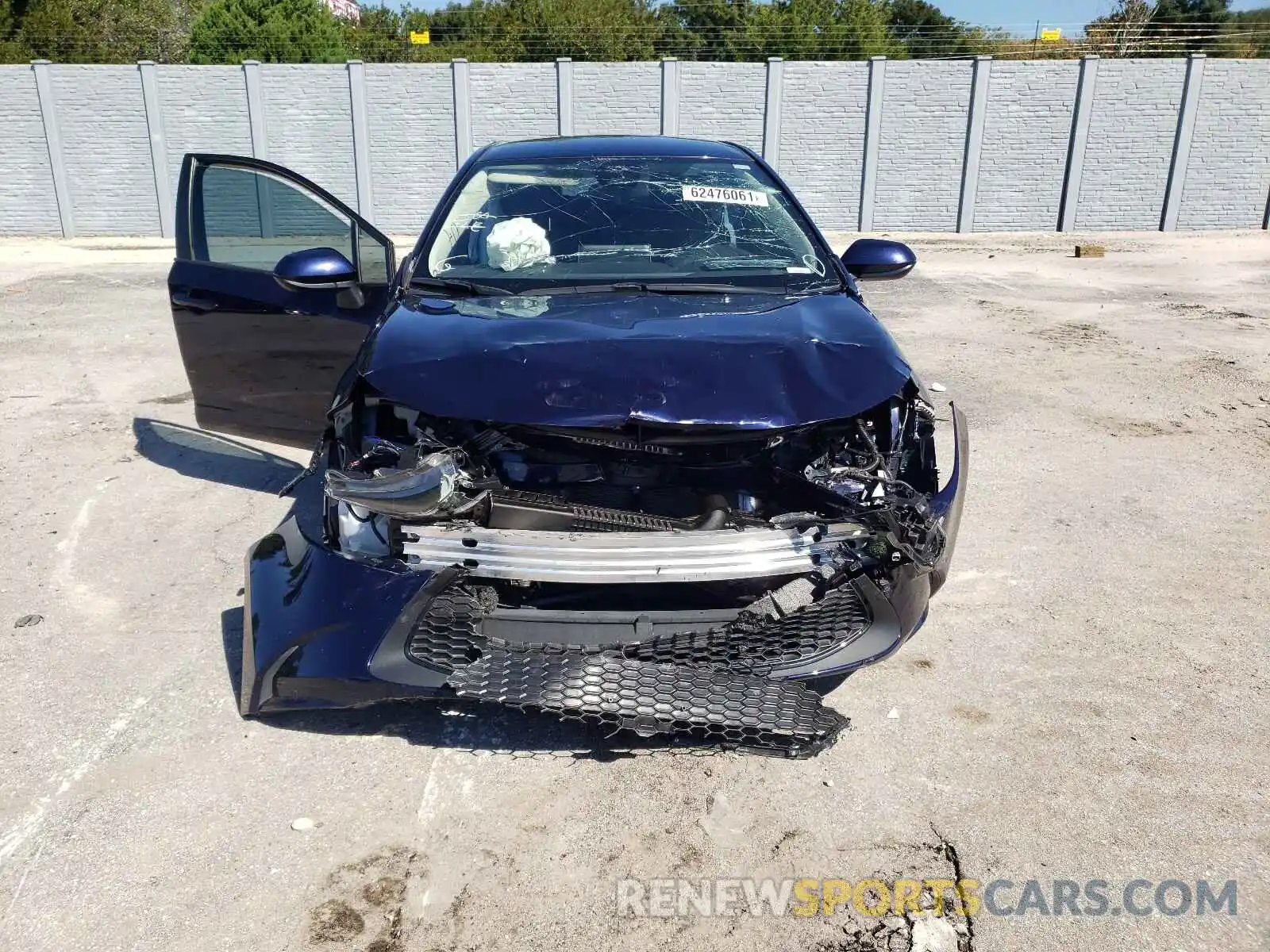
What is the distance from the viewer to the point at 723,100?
58.3 ft

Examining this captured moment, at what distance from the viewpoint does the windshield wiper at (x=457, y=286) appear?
3.54 metres

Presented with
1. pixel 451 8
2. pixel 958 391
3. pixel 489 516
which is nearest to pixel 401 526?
pixel 489 516

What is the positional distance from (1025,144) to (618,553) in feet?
59.4

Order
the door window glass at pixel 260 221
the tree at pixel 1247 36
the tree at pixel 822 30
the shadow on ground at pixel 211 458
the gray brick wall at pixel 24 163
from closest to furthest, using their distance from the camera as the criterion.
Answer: the door window glass at pixel 260 221
the shadow on ground at pixel 211 458
the gray brick wall at pixel 24 163
the tree at pixel 1247 36
the tree at pixel 822 30

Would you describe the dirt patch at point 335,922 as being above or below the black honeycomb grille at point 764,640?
below

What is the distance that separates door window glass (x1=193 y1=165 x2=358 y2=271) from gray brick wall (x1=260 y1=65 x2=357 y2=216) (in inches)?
541

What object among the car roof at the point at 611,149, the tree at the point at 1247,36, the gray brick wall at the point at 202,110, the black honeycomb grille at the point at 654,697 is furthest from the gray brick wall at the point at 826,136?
the black honeycomb grille at the point at 654,697

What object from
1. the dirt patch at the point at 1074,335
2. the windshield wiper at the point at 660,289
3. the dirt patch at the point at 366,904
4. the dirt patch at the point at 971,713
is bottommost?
the dirt patch at the point at 1074,335

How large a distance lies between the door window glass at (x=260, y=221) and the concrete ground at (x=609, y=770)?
3.86ft

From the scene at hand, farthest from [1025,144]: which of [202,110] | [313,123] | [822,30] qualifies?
[822,30]

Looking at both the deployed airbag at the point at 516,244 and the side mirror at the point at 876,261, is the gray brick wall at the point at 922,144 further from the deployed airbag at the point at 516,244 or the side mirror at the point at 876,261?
the deployed airbag at the point at 516,244

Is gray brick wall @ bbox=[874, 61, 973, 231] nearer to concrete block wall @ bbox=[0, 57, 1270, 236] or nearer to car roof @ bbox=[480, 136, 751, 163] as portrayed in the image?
concrete block wall @ bbox=[0, 57, 1270, 236]

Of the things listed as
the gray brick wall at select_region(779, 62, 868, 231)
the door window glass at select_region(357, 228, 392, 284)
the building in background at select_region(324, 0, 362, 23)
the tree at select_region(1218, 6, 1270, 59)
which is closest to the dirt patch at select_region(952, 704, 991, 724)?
the door window glass at select_region(357, 228, 392, 284)

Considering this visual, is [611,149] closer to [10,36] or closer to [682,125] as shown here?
[682,125]
